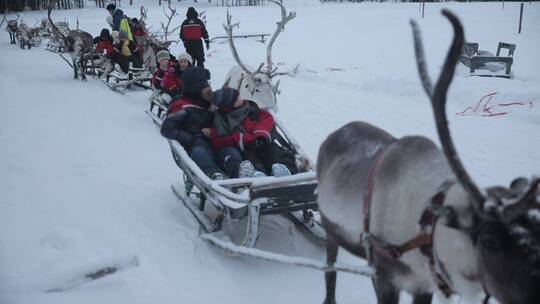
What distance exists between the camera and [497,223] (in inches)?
50.5

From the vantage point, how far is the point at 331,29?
72.5 feet

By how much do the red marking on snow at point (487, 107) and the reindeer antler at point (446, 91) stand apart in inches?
244

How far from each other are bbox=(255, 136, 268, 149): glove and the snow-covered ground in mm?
621

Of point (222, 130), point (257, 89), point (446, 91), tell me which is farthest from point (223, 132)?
point (446, 91)

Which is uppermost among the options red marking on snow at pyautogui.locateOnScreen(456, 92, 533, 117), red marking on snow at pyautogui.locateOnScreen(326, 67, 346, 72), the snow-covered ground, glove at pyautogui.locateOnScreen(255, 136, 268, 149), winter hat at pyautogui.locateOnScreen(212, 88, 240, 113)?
winter hat at pyautogui.locateOnScreen(212, 88, 240, 113)

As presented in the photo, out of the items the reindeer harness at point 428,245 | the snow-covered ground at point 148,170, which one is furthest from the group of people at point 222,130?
the reindeer harness at point 428,245

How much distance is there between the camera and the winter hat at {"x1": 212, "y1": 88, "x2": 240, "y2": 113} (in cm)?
401

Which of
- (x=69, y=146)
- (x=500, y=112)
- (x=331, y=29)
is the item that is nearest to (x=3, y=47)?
(x=331, y=29)

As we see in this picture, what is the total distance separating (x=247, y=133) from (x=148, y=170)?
1778 mm

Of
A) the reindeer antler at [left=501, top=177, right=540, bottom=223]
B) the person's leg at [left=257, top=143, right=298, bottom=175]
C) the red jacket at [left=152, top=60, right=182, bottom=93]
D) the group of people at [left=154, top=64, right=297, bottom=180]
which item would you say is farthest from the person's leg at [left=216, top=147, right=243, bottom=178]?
the red jacket at [left=152, top=60, right=182, bottom=93]

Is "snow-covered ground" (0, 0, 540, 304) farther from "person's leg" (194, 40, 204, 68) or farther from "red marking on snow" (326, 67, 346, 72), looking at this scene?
"person's leg" (194, 40, 204, 68)

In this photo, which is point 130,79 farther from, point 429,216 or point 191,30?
point 429,216

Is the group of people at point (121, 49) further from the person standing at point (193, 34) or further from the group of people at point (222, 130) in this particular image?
the group of people at point (222, 130)

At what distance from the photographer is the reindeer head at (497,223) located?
1.23 metres
